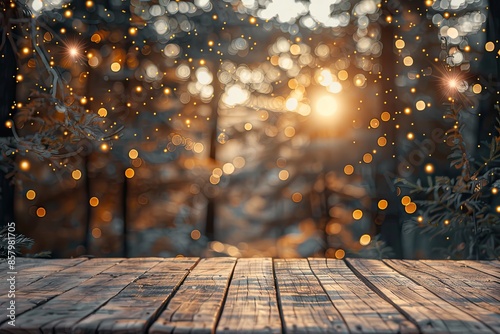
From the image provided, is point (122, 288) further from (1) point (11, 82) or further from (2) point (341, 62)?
(2) point (341, 62)

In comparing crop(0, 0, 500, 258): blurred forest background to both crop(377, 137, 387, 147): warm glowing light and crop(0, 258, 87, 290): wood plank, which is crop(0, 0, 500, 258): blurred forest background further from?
crop(0, 258, 87, 290): wood plank

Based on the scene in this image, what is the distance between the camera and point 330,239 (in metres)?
7.85

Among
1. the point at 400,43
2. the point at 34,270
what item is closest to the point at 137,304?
the point at 34,270

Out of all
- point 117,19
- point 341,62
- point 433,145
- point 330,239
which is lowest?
point 330,239

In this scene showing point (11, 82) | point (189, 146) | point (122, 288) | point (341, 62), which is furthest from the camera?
point (189, 146)

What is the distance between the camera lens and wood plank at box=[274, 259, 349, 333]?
2.47 meters

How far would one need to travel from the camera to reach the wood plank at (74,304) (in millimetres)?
2482

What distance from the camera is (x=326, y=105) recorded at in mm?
7336

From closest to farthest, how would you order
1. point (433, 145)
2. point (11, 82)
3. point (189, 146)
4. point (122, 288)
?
point (122, 288)
point (11, 82)
point (433, 145)
point (189, 146)

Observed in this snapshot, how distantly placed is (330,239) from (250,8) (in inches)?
135

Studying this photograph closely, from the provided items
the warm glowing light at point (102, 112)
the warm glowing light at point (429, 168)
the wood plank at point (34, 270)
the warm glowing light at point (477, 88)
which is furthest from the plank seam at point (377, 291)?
the warm glowing light at point (102, 112)

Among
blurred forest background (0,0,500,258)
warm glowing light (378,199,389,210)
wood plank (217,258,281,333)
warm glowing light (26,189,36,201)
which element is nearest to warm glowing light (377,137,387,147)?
blurred forest background (0,0,500,258)

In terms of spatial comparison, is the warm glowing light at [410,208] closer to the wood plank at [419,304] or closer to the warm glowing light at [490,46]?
the warm glowing light at [490,46]

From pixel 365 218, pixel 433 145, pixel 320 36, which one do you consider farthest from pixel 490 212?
pixel 320 36
